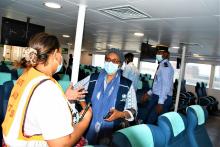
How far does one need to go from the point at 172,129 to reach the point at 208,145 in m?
1.01

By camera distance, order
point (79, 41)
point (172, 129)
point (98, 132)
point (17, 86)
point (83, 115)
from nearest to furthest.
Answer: point (17, 86) → point (83, 115) → point (172, 129) → point (98, 132) → point (79, 41)

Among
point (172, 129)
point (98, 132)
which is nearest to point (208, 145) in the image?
point (172, 129)

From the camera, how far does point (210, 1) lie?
2.39 metres

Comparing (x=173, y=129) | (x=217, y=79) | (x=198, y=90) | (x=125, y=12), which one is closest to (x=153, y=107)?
(x=125, y=12)

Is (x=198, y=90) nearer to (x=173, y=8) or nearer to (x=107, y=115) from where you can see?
(x=173, y=8)

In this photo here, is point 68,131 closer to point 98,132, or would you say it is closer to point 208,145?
point 98,132

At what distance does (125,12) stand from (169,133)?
7.21ft

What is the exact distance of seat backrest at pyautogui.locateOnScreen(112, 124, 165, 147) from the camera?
1045 mm

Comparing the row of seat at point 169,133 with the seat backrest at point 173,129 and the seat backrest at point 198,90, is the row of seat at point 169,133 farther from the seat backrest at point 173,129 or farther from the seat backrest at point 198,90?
the seat backrest at point 198,90

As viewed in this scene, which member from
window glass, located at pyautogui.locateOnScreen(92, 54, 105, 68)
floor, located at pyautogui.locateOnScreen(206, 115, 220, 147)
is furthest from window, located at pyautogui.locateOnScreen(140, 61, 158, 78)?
floor, located at pyautogui.locateOnScreen(206, 115, 220, 147)

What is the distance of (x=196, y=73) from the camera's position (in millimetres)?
11195

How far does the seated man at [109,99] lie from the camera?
1.97 metres

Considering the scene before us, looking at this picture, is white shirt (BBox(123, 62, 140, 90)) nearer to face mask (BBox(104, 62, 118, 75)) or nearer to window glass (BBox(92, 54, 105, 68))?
face mask (BBox(104, 62, 118, 75))

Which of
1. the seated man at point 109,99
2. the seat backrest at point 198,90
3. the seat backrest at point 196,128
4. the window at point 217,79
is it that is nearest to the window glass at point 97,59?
the window at point 217,79
